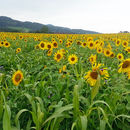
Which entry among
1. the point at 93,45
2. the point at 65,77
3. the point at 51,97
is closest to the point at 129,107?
the point at 51,97

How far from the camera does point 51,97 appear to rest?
1950 millimetres

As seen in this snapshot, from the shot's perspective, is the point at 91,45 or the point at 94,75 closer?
the point at 94,75

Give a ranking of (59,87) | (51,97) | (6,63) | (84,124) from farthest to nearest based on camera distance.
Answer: (6,63), (59,87), (51,97), (84,124)

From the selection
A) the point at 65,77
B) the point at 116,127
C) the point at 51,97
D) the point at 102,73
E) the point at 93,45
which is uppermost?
the point at 93,45

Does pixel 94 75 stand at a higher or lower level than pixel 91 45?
Answer: lower

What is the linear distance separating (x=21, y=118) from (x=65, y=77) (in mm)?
965

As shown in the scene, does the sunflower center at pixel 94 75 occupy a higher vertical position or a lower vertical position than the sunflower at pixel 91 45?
lower

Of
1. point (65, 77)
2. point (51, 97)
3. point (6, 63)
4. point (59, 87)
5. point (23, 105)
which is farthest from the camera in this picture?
point (6, 63)

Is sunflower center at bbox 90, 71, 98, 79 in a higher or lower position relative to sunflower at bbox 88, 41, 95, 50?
lower

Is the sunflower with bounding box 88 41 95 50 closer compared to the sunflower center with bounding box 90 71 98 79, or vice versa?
the sunflower center with bounding box 90 71 98 79

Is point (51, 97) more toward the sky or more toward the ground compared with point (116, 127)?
more toward the sky

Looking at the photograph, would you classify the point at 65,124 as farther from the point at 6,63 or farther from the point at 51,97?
the point at 6,63

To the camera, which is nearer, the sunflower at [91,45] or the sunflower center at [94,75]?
the sunflower center at [94,75]

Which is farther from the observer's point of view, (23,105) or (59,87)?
(59,87)
